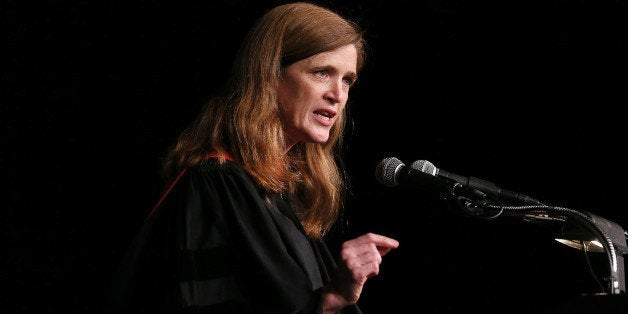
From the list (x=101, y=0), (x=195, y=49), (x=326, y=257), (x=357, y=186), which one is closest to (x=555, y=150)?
(x=357, y=186)

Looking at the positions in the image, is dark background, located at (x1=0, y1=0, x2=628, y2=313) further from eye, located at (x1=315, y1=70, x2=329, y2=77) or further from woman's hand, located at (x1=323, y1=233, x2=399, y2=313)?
woman's hand, located at (x1=323, y1=233, x2=399, y2=313)

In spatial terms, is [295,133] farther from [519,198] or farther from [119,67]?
[119,67]

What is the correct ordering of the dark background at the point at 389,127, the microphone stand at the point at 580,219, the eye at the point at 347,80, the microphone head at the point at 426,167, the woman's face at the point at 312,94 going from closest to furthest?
the microphone stand at the point at 580,219 < the microphone head at the point at 426,167 < the woman's face at the point at 312,94 < the eye at the point at 347,80 < the dark background at the point at 389,127

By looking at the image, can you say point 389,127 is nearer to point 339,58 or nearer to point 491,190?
point 339,58

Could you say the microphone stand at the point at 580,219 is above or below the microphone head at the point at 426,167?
below

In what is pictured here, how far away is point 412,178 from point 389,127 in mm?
1755

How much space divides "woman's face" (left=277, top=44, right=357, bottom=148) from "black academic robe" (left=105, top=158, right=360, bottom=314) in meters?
0.35

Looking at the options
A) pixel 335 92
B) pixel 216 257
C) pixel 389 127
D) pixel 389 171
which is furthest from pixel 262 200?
pixel 389 127

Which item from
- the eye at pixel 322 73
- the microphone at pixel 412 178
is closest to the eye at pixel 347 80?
the eye at pixel 322 73

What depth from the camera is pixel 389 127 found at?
381cm

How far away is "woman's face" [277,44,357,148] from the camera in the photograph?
2455 millimetres

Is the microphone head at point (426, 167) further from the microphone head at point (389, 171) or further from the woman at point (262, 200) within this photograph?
the woman at point (262, 200)

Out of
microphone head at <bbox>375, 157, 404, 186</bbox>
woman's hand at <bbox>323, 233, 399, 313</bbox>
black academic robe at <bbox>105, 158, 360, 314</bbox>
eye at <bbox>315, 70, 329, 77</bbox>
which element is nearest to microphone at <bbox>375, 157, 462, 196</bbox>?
microphone head at <bbox>375, 157, 404, 186</bbox>

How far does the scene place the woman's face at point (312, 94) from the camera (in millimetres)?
2455
